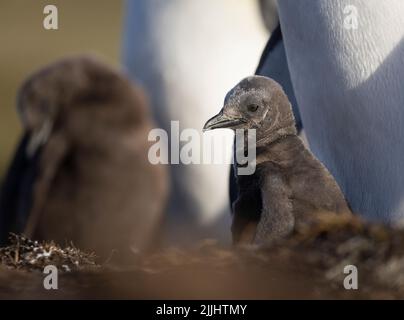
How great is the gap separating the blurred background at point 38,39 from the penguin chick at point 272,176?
26.9ft

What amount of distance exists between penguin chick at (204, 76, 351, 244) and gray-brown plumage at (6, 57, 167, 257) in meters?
2.21

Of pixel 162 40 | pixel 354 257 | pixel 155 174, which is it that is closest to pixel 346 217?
pixel 354 257

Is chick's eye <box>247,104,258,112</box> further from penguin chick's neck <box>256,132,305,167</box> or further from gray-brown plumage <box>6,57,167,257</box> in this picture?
gray-brown plumage <box>6,57,167,257</box>

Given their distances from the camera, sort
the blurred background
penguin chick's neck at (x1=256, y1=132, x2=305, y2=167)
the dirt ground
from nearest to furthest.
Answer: the dirt ground
penguin chick's neck at (x1=256, y1=132, x2=305, y2=167)
the blurred background

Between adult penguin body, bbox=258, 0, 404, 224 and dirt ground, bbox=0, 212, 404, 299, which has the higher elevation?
adult penguin body, bbox=258, 0, 404, 224

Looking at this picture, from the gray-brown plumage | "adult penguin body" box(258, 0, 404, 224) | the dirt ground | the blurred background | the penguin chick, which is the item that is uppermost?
the blurred background

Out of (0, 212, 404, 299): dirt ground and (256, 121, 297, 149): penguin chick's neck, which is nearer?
(0, 212, 404, 299): dirt ground

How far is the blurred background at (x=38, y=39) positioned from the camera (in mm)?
13898

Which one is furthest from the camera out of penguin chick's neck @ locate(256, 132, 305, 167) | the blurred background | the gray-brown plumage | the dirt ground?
the blurred background

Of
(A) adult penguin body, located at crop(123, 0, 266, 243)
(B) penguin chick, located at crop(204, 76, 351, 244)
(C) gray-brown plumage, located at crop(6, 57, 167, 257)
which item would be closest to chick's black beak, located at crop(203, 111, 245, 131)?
(B) penguin chick, located at crop(204, 76, 351, 244)

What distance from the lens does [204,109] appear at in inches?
226

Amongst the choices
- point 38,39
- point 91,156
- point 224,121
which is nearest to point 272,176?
point 224,121

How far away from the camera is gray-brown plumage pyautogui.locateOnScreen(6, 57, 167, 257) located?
16.9ft

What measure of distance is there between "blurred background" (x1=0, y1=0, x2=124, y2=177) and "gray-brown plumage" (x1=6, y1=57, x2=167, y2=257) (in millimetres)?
5814
